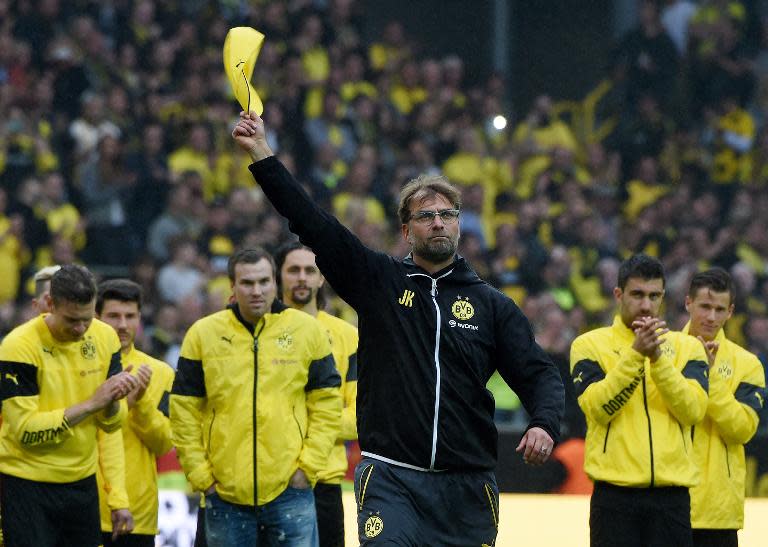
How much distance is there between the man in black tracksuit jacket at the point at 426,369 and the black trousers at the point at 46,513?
2.14 metres

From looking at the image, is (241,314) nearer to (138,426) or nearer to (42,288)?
(138,426)

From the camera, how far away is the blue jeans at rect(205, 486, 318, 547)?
8195 millimetres

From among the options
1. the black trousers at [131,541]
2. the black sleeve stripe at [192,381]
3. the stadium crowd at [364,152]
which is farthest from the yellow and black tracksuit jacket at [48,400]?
the stadium crowd at [364,152]

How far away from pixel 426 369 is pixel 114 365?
2.40 m

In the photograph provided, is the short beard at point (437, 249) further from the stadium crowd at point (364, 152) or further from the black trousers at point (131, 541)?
the stadium crowd at point (364, 152)

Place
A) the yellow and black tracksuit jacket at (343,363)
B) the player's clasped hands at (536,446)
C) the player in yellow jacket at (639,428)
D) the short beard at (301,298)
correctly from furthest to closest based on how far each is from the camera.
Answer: the short beard at (301,298), the yellow and black tracksuit jacket at (343,363), the player in yellow jacket at (639,428), the player's clasped hands at (536,446)

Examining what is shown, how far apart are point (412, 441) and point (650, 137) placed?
565 inches

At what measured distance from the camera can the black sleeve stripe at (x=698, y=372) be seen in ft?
28.1

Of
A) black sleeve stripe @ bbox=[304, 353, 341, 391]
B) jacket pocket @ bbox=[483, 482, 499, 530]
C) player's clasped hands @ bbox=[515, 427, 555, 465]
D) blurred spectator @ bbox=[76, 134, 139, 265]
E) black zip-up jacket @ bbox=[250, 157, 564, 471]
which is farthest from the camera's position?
blurred spectator @ bbox=[76, 134, 139, 265]

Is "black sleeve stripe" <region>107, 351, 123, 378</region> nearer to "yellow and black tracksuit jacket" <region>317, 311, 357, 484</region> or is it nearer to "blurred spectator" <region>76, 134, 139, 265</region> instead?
"yellow and black tracksuit jacket" <region>317, 311, 357, 484</region>

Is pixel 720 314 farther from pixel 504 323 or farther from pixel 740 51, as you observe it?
pixel 740 51

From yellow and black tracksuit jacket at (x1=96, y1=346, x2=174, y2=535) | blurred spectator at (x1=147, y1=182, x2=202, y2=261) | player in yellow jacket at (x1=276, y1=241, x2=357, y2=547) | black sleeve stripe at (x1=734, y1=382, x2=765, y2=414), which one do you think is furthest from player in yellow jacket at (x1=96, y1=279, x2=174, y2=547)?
blurred spectator at (x1=147, y1=182, x2=202, y2=261)

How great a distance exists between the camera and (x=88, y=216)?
16.5 metres

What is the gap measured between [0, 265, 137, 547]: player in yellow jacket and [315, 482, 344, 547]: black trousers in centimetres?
136
